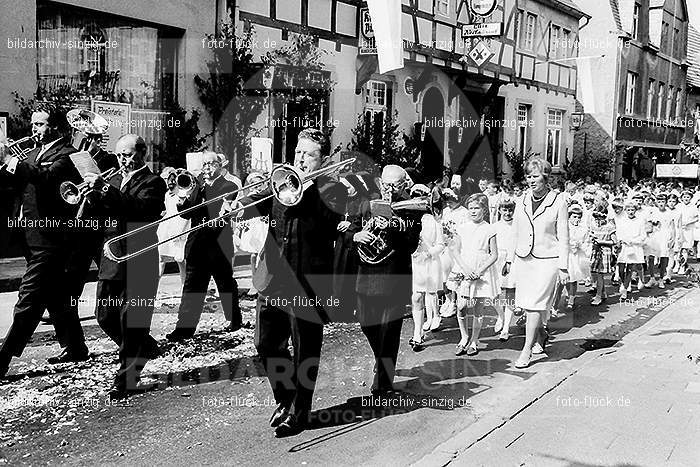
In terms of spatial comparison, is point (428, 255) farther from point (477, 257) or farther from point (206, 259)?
point (206, 259)

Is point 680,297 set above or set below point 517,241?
below

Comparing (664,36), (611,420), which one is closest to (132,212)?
(611,420)

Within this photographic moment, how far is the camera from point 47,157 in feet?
21.3

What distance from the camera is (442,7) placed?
2161 centimetres

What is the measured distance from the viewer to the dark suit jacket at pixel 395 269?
242 inches

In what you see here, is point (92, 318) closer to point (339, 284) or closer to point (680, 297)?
point (339, 284)

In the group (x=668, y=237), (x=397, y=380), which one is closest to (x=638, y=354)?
(x=397, y=380)

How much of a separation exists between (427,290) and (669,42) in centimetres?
3921

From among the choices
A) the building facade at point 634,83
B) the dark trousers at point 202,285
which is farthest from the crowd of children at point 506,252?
the building facade at point 634,83

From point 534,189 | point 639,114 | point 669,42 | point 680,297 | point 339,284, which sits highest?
point 669,42

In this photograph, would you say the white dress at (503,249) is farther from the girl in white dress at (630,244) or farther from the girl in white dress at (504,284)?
Result: the girl in white dress at (630,244)

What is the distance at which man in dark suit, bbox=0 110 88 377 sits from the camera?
20.5 feet

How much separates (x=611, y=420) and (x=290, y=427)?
2.24m

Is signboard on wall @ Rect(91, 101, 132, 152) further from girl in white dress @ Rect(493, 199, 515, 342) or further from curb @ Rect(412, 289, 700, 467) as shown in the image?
curb @ Rect(412, 289, 700, 467)
